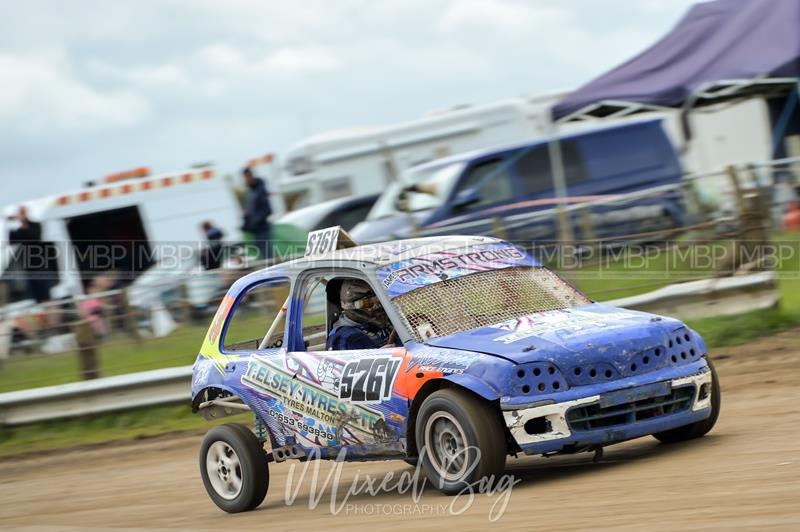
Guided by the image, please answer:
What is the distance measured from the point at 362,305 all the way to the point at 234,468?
1.40 m

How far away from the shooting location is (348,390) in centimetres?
730

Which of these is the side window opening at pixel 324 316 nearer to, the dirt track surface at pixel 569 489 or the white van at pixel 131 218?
the dirt track surface at pixel 569 489

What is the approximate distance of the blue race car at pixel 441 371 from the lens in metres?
6.54

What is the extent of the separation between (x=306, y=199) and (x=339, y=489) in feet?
53.4

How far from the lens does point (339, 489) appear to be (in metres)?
8.46

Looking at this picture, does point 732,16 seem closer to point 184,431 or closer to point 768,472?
point 184,431

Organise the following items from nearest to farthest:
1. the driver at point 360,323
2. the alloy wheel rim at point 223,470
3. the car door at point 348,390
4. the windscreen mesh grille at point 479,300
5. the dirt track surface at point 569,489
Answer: the dirt track surface at point 569,489
the car door at point 348,390
the windscreen mesh grille at point 479,300
the driver at point 360,323
the alloy wheel rim at point 223,470

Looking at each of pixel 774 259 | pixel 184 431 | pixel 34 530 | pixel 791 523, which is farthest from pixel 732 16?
pixel 791 523

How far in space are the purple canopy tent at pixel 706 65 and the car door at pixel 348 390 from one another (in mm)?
10603

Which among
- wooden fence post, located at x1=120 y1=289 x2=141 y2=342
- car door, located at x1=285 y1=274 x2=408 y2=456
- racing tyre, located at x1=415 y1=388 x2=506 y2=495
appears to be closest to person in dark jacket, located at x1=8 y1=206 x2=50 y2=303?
wooden fence post, located at x1=120 y1=289 x2=141 y2=342

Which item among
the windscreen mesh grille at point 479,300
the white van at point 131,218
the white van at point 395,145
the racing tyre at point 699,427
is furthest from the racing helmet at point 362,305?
the white van at point 395,145

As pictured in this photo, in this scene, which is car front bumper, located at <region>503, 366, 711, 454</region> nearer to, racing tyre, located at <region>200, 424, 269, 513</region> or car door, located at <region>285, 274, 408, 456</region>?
car door, located at <region>285, 274, 408, 456</region>

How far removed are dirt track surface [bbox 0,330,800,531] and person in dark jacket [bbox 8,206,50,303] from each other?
830 centimetres

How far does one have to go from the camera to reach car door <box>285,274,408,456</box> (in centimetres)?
Answer: 708
